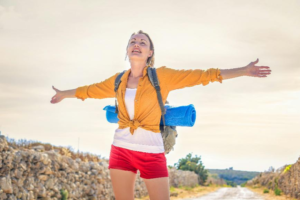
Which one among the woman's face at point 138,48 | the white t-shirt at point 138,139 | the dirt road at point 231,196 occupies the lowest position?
the dirt road at point 231,196

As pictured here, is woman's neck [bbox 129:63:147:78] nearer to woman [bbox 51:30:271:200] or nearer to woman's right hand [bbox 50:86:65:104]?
woman [bbox 51:30:271:200]

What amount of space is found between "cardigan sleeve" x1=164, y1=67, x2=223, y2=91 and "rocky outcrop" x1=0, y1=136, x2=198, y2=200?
5750 mm

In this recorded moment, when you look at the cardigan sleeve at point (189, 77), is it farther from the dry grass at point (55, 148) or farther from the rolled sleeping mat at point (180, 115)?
the dry grass at point (55, 148)

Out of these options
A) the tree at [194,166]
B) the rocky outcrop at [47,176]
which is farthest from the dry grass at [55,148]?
the tree at [194,166]

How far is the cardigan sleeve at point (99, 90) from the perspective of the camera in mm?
4430

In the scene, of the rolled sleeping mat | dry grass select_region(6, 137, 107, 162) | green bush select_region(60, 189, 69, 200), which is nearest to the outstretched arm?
the rolled sleeping mat

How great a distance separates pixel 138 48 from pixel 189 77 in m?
0.67

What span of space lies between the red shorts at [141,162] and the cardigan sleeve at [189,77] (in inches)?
29.8

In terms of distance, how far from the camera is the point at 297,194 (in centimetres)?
1841

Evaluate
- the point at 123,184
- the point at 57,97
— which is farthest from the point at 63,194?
the point at 123,184

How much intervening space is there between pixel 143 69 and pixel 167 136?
0.79 metres

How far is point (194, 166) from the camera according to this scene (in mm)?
42281

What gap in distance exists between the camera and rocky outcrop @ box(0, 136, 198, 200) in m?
8.50

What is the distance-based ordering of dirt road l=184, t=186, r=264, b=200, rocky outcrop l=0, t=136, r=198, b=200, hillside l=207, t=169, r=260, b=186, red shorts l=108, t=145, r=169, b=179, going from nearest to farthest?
red shorts l=108, t=145, r=169, b=179
rocky outcrop l=0, t=136, r=198, b=200
dirt road l=184, t=186, r=264, b=200
hillside l=207, t=169, r=260, b=186
